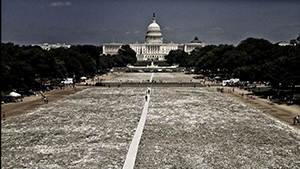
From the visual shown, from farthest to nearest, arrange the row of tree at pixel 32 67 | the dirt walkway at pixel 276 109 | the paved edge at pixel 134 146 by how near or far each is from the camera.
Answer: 1. the row of tree at pixel 32 67
2. the dirt walkway at pixel 276 109
3. the paved edge at pixel 134 146

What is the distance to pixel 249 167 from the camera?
21.0 meters

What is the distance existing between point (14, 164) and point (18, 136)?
8.68m

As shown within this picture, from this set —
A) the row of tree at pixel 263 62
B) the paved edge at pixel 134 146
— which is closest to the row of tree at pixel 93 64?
the row of tree at pixel 263 62

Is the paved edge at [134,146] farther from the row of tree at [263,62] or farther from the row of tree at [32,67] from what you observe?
the row of tree at [263,62]

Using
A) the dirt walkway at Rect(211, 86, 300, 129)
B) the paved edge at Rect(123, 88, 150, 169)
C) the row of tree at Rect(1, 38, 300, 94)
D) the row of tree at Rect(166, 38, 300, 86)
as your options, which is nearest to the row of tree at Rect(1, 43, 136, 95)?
the row of tree at Rect(1, 38, 300, 94)

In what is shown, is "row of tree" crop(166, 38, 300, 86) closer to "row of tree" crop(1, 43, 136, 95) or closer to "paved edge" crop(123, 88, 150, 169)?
"paved edge" crop(123, 88, 150, 169)

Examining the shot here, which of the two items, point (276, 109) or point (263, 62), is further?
point (263, 62)

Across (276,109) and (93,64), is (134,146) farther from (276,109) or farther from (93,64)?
(93,64)

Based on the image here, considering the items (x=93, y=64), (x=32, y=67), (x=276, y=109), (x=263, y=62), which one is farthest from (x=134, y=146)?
(x=93, y=64)

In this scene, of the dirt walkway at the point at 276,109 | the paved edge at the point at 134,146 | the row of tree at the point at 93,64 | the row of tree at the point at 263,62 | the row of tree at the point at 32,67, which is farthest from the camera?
the row of tree at the point at 263,62

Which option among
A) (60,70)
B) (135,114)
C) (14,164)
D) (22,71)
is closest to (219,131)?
(135,114)

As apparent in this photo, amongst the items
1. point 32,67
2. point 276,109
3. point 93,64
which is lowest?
point 276,109

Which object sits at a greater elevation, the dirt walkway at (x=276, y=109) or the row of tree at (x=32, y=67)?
the row of tree at (x=32, y=67)

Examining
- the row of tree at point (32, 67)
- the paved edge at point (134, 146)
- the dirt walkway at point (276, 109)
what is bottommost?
the dirt walkway at point (276, 109)
